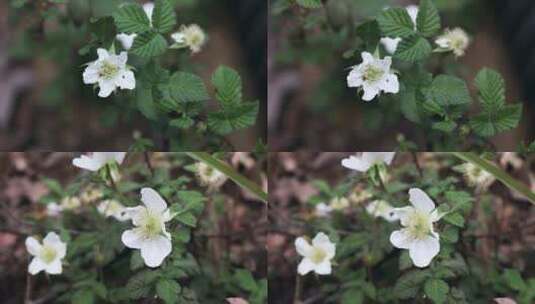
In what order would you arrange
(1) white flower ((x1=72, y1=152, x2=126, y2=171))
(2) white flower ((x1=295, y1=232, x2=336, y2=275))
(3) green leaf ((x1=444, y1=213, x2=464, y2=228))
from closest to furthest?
(3) green leaf ((x1=444, y1=213, x2=464, y2=228)) → (1) white flower ((x1=72, y1=152, x2=126, y2=171)) → (2) white flower ((x1=295, y1=232, x2=336, y2=275))

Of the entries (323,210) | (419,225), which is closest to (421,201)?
(419,225)

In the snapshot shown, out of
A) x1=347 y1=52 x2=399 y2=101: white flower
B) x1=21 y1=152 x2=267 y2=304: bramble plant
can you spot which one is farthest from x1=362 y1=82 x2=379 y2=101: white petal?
x1=21 y1=152 x2=267 y2=304: bramble plant

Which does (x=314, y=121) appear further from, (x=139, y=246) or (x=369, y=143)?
(x=139, y=246)

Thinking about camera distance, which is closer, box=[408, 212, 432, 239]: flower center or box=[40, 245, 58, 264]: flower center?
box=[408, 212, 432, 239]: flower center

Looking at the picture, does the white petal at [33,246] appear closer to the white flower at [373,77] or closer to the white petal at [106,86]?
the white petal at [106,86]

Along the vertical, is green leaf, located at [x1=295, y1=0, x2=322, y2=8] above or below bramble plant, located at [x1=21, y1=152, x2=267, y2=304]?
above

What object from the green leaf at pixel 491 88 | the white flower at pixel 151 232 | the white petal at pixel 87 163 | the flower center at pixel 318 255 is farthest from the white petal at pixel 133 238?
the green leaf at pixel 491 88

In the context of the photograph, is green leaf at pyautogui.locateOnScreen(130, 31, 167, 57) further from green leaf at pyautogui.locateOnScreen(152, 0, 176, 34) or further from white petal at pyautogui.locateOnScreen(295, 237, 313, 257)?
white petal at pyautogui.locateOnScreen(295, 237, 313, 257)
